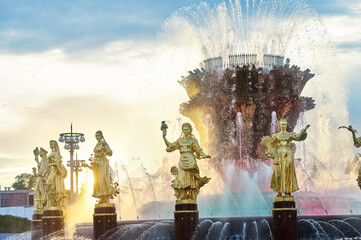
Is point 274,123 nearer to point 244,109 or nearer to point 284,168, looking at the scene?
point 244,109

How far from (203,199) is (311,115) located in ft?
39.5

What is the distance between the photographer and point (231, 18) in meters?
35.1

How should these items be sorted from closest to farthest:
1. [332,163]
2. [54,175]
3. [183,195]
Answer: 1. [183,195]
2. [54,175]
3. [332,163]

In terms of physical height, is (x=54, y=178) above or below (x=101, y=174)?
above

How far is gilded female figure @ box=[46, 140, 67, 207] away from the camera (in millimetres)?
26266

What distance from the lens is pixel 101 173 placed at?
2219 centimetres

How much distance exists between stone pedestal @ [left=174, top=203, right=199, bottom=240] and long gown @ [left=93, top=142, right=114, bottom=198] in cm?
325

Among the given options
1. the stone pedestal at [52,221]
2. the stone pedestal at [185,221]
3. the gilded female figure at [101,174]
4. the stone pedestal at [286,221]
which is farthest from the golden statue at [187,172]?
the stone pedestal at [52,221]

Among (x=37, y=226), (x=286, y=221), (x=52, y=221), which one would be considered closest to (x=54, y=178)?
(x=52, y=221)

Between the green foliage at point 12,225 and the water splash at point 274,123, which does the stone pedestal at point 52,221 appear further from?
the green foliage at point 12,225

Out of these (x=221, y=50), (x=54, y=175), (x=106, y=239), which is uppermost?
(x=221, y=50)

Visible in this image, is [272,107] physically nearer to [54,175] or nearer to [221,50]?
[221,50]


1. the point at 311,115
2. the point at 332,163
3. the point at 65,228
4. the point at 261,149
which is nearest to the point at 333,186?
→ the point at 261,149

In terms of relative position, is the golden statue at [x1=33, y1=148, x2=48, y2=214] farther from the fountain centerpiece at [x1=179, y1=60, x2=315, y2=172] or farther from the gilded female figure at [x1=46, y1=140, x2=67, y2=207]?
the fountain centerpiece at [x1=179, y1=60, x2=315, y2=172]
